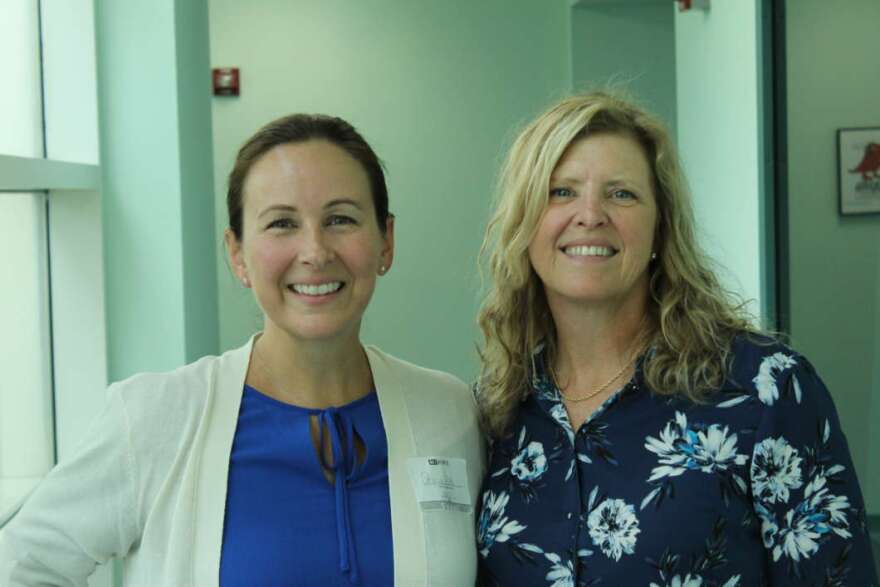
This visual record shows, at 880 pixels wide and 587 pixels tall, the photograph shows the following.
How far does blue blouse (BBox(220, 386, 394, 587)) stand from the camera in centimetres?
192

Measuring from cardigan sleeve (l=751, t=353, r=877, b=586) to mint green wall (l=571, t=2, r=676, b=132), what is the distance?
179 inches

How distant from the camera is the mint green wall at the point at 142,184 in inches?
132

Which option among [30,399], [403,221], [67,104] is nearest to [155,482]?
[30,399]

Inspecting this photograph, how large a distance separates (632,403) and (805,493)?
0.33m

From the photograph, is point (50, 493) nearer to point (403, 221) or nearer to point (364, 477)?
point (364, 477)

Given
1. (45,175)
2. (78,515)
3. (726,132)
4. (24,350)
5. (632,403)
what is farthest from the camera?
(726,132)

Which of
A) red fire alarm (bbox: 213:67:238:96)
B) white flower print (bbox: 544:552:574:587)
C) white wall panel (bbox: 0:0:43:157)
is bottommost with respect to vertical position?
white flower print (bbox: 544:552:574:587)

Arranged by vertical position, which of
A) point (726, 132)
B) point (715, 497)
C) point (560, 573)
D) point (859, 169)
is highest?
point (726, 132)

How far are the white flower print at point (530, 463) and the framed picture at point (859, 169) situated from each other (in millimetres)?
1569

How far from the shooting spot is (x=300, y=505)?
1.97 m

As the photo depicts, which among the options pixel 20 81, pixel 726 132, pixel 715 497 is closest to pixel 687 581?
pixel 715 497

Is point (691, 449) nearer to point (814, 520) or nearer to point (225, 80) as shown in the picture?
point (814, 520)

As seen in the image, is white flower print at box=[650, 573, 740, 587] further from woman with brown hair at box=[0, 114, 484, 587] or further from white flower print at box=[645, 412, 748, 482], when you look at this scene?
woman with brown hair at box=[0, 114, 484, 587]

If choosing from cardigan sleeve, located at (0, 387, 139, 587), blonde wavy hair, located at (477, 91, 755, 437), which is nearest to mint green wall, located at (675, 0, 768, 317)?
blonde wavy hair, located at (477, 91, 755, 437)
